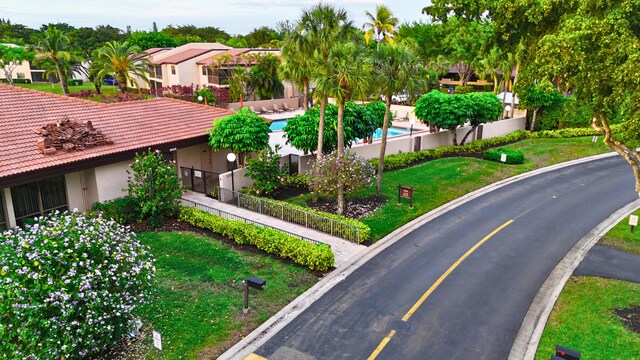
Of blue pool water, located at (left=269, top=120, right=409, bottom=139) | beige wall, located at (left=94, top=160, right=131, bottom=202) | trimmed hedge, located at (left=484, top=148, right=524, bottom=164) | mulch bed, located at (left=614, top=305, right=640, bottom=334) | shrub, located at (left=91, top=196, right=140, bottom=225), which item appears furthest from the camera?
blue pool water, located at (left=269, top=120, right=409, bottom=139)

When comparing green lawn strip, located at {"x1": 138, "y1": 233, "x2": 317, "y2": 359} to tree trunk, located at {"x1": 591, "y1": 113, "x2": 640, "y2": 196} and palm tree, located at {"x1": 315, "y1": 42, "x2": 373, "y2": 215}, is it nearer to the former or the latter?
palm tree, located at {"x1": 315, "y1": 42, "x2": 373, "y2": 215}

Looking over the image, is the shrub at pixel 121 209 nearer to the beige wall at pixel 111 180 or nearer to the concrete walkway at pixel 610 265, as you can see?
the beige wall at pixel 111 180

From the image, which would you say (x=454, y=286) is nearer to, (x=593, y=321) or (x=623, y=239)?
(x=593, y=321)

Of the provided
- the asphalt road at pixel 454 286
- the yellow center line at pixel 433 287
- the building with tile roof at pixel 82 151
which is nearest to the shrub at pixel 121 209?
the building with tile roof at pixel 82 151

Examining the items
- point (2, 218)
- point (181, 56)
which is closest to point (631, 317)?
point (2, 218)

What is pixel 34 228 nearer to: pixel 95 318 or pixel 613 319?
pixel 95 318

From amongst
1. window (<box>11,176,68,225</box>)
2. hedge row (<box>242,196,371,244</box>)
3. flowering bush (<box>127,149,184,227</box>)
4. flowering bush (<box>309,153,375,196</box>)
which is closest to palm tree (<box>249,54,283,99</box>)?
flowering bush (<box>309,153,375,196</box>)
